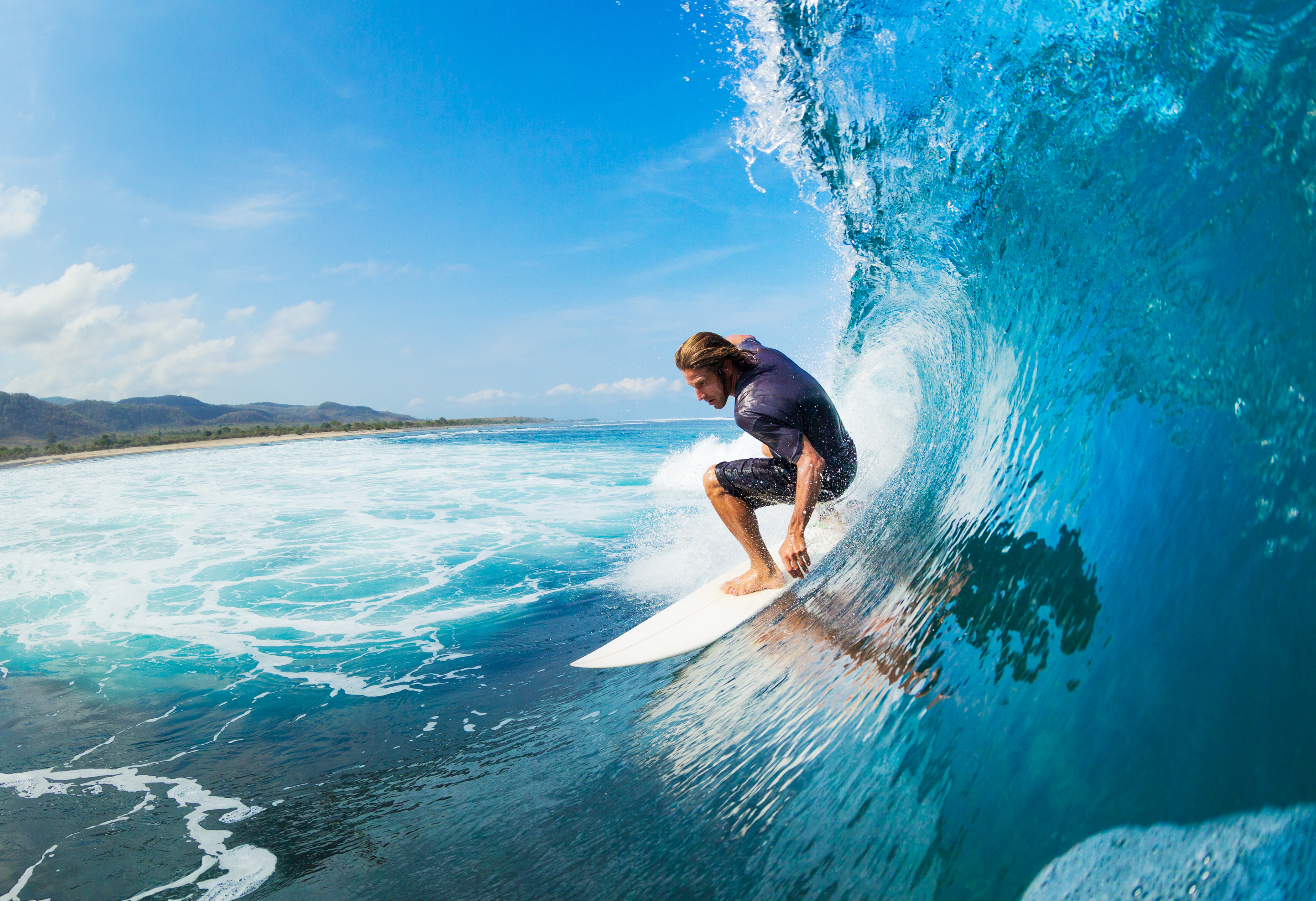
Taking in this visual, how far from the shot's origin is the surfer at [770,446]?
10.3 feet

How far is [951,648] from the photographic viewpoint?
191 centimetres

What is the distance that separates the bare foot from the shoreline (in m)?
41.9

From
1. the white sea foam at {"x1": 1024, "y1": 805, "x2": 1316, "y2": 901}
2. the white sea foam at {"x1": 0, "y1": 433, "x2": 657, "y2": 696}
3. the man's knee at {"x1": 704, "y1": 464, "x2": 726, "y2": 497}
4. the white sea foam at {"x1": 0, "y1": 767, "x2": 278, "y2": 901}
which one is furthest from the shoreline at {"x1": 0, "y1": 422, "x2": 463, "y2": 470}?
the white sea foam at {"x1": 1024, "y1": 805, "x2": 1316, "y2": 901}

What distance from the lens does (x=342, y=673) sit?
4.15 metres

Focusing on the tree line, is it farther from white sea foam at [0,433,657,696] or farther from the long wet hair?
the long wet hair

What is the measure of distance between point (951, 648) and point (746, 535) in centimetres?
173

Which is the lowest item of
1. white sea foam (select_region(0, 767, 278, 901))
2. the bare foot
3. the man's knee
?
white sea foam (select_region(0, 767, 278, 901))

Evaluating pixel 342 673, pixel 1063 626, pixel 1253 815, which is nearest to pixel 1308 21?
pixel 1063 626

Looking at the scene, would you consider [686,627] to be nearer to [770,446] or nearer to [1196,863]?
[770,446]

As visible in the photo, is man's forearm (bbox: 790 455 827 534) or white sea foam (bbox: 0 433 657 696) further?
white sea foam (bbox: 0 433 657 696)

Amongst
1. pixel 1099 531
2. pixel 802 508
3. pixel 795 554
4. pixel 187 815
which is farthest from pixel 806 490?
pixel 187 815

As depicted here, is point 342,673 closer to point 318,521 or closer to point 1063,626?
point 1063,626

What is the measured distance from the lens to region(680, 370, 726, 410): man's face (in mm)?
3443

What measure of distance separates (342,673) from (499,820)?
8.49ft
